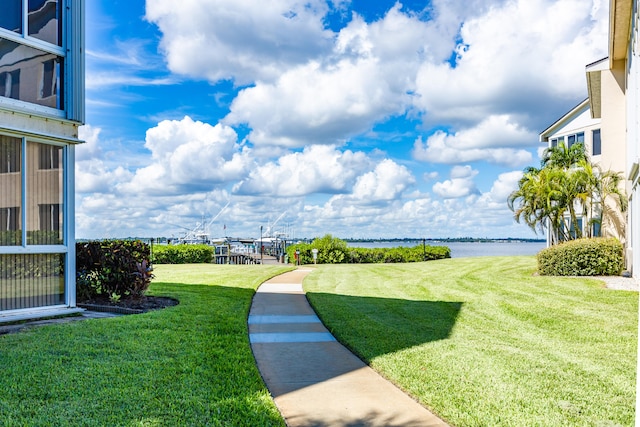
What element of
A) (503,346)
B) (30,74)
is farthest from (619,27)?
(30,74)

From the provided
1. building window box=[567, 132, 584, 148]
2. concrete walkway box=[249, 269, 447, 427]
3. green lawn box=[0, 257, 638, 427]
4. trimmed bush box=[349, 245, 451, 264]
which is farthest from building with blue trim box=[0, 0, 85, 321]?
building window box=[567, 132, 584, 148]

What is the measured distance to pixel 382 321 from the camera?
866 cm

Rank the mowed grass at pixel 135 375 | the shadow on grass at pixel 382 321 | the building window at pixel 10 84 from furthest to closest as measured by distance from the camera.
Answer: the building window at pixel 10 84
the shadow on grass at pixel 382 321
the mowed grass at pixel 135 375

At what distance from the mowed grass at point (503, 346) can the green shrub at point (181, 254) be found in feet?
54.7

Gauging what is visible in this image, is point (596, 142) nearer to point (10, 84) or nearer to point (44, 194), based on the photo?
point (44, 194)

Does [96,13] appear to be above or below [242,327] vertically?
above

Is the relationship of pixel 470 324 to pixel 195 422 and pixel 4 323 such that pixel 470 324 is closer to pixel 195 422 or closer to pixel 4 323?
pixel 195 422

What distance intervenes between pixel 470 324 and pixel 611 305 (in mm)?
3559

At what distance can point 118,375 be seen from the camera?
516 centimetres

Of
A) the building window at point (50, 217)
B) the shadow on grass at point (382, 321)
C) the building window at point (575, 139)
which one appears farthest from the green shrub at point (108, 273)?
the building window at point (575, 139)

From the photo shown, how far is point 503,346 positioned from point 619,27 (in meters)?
11.2

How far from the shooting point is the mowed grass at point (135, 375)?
4.13 meters

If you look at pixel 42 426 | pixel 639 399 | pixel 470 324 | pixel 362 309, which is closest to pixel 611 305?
pixel 470 324

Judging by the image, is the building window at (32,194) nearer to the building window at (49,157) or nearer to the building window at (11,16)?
the building window at (49,157)
